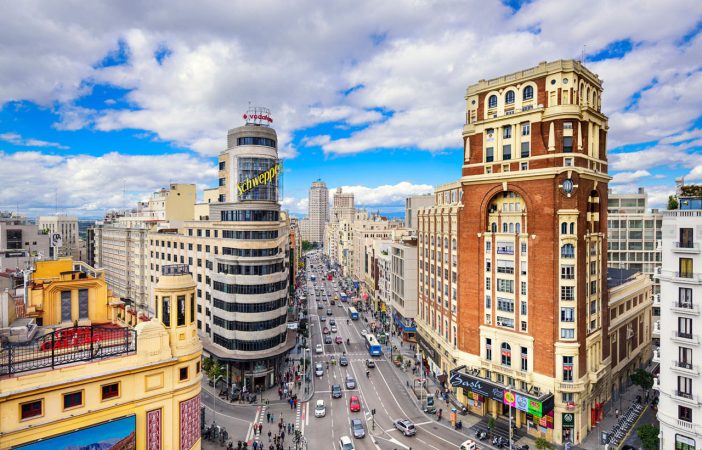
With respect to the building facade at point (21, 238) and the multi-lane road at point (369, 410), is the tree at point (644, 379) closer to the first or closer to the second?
the multi-lane road at point (369, 410)

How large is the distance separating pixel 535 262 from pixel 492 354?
13.9 metres

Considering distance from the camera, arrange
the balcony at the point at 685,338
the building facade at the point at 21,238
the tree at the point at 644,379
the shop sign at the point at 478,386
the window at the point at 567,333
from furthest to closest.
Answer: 1. the building facade at the point at 21,238
2. the tree at the point at 644,379
3. the shop sign at the point at 478,386
4. the window at the point at 567,333
5. the balcony at the point at 685,338

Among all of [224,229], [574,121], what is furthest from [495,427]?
[224,229]

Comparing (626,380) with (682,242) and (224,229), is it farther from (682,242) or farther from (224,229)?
Answer: (224,229)

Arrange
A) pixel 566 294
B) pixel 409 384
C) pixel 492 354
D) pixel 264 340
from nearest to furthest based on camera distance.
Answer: pixel 566 294 < pixel 492 354 < pixel 264 340 < pixel 409 384

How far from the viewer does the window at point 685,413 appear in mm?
39344

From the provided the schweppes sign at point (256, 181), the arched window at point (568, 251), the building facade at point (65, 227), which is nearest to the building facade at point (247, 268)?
the schweppes sign at point (256, 181)

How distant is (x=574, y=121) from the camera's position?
50.0 meters

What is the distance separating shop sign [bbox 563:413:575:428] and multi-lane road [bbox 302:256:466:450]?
12.4 meters

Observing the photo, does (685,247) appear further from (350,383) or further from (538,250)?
(350,383)

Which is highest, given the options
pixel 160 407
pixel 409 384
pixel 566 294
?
pixel 566 294

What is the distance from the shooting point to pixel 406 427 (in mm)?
50938

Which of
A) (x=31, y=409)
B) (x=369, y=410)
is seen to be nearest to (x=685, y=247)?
(x=369, y=410)

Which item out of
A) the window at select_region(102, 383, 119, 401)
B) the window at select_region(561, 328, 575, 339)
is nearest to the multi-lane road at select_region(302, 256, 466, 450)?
the window at select_region(561, 328, 575, 339)
